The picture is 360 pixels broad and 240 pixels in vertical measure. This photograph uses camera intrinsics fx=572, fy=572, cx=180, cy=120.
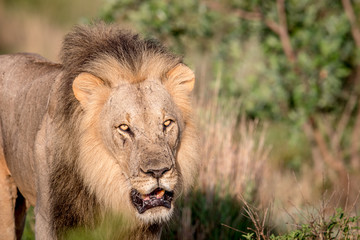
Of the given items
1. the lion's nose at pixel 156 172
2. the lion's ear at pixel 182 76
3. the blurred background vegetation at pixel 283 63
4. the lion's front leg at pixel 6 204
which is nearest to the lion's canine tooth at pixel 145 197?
the lion's nose at pixel 156 172

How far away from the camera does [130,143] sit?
3.79 metres

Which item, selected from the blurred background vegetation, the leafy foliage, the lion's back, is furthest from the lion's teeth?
the leafy foliage

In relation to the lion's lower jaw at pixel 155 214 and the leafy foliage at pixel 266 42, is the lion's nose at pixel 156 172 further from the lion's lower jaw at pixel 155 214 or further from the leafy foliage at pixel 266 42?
the leafy foliage at pixel 266 42

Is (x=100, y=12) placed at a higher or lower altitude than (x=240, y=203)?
higher

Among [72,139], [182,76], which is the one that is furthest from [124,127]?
[182,76]

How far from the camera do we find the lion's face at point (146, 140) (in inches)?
142

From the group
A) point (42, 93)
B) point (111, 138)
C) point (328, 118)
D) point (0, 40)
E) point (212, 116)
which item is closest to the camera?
point (111, 138)

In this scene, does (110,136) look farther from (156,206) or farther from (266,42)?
(266,42)

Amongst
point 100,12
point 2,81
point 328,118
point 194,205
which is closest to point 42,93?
point 2,81

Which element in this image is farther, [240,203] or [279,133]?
[279,133]

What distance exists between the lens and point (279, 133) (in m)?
11.3

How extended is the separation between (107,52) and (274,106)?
5798 millimetres

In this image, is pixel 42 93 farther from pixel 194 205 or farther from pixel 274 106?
pixel 274 106

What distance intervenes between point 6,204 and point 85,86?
1.44 metres
